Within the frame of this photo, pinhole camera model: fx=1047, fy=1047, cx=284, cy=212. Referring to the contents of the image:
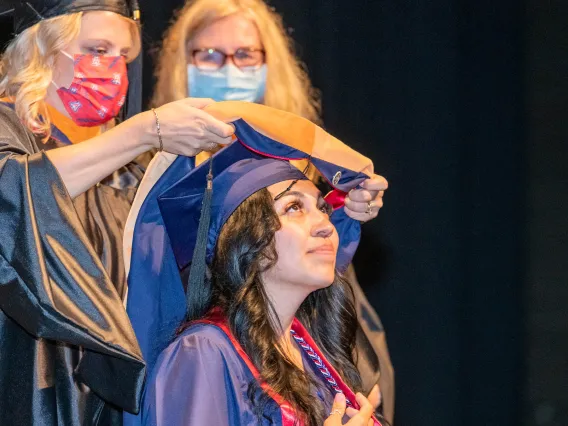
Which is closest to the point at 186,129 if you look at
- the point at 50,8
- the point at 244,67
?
the point at 50,8

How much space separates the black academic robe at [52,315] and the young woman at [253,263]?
10 centimetres

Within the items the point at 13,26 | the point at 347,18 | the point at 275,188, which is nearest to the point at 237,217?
the point at 275,188

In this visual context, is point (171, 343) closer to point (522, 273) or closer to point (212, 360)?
point (212, 360)

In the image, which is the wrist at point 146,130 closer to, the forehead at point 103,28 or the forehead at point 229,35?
the forehead at point 103,28

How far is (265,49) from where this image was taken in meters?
2.51

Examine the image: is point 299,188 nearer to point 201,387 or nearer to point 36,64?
point 201,387

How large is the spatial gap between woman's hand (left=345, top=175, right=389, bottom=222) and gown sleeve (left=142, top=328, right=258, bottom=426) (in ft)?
1.51

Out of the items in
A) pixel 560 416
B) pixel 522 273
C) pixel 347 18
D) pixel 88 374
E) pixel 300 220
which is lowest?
pixel 560 416

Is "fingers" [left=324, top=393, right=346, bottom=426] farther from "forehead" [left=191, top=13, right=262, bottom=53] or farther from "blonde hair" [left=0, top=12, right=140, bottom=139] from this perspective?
"forehead" [left=191, top=13, right=262, bottom=53]

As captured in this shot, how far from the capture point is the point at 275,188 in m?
1.95

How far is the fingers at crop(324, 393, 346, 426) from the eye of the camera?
71.4 inches

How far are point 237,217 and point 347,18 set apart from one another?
142 centimetres

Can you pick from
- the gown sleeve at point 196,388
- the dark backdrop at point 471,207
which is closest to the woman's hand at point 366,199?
the gown sleeve at point 196,388

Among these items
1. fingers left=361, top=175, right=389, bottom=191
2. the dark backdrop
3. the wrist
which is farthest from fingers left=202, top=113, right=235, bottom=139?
the dark backdrop
